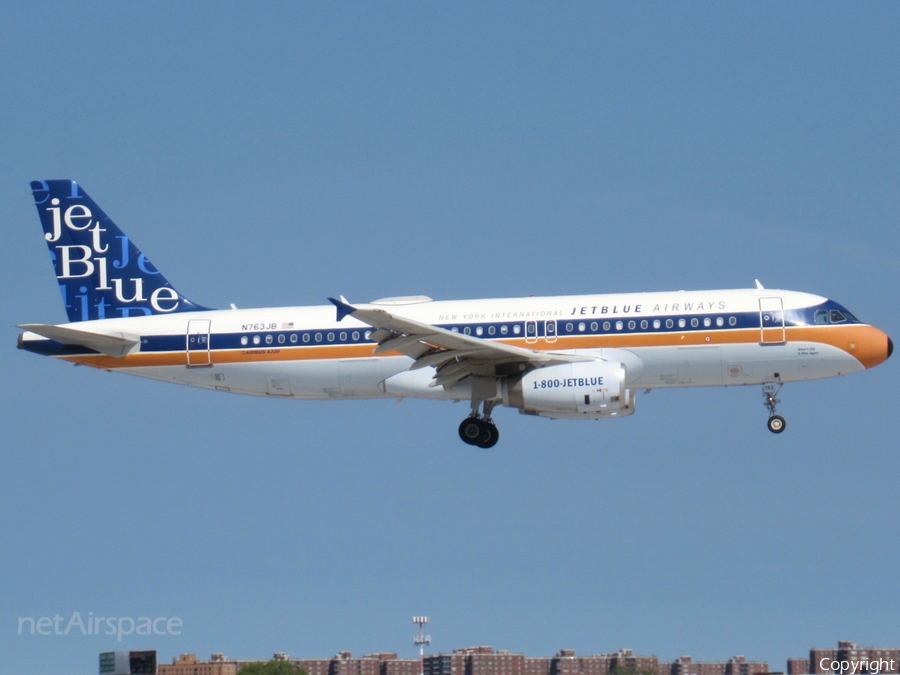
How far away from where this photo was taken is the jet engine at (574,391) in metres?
37.7

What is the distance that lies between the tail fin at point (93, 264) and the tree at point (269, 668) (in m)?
28.3

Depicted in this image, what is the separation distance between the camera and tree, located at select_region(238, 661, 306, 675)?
67.6 m

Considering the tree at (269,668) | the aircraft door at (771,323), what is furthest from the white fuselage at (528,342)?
the tree at (269,668)

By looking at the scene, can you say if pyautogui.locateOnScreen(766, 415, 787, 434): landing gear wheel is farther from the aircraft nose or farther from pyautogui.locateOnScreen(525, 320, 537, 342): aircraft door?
pyautogui.locateOnScreen(525, 320, 537, 342): aircraft door

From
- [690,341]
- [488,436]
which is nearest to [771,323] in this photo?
[690,341]

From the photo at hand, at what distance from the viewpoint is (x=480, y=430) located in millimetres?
40094

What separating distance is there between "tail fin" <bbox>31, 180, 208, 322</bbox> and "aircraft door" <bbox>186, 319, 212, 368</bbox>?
2.10 meters

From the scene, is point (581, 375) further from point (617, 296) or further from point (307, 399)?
point (307, 399)

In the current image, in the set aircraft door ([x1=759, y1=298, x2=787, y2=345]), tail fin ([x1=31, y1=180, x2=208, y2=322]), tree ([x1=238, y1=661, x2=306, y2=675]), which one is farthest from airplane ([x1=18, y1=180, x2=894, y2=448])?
tree ([x1=238, y1=661, x2=306, y2=675])

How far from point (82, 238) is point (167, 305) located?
15.7 ft

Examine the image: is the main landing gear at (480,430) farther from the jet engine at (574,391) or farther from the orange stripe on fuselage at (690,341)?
the orange stripe on fuselage at (690,341)

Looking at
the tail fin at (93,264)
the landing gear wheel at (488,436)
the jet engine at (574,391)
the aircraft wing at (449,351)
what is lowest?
the landing gear wheel at (488,436)

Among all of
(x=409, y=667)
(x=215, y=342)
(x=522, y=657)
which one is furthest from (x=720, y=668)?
(x=215, y=342)

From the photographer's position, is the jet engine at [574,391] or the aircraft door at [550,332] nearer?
the jet engine at [574,391]
